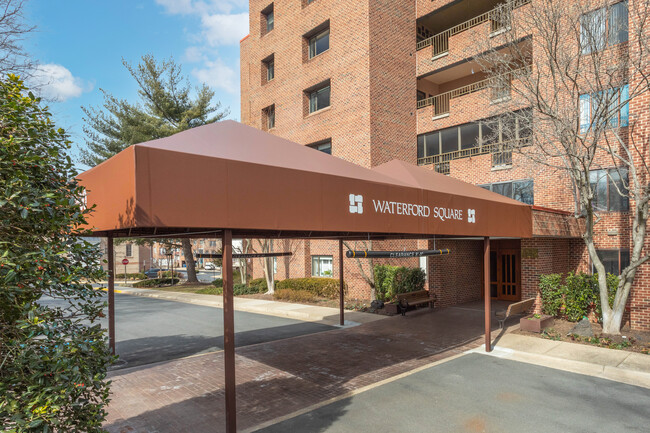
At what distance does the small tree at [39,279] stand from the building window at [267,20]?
25180mm

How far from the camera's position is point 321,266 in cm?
2202

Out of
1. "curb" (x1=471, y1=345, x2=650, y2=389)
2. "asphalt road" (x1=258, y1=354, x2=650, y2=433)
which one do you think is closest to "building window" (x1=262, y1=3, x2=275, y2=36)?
"curb" (x1=471, y1=345, x2=650, y2=389)

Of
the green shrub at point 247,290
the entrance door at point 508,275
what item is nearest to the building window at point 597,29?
the entrance door at point 508,275

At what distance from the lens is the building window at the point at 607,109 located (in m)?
10.7

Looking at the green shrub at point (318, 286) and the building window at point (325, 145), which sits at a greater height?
the building window at point (325, 145)

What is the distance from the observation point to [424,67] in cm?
2127

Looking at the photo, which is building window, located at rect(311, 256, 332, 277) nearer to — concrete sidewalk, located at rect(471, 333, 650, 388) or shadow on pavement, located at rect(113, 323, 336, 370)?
shadow on pavement, located at rect(113, 323, 336, 370)

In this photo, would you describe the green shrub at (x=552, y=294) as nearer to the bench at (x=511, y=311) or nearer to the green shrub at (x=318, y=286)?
the bench at (x=511, y=311)

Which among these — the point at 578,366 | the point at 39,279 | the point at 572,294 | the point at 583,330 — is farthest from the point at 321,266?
the point at 39,279

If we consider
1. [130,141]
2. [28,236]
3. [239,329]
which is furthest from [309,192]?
[130,141]

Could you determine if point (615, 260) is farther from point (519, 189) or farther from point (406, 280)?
point (406, 280)

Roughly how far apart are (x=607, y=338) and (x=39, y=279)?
12844 millimetres

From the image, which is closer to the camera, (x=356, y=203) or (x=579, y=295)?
(x=356, y=203)

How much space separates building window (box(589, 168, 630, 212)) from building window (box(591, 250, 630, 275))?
154 centimetres
